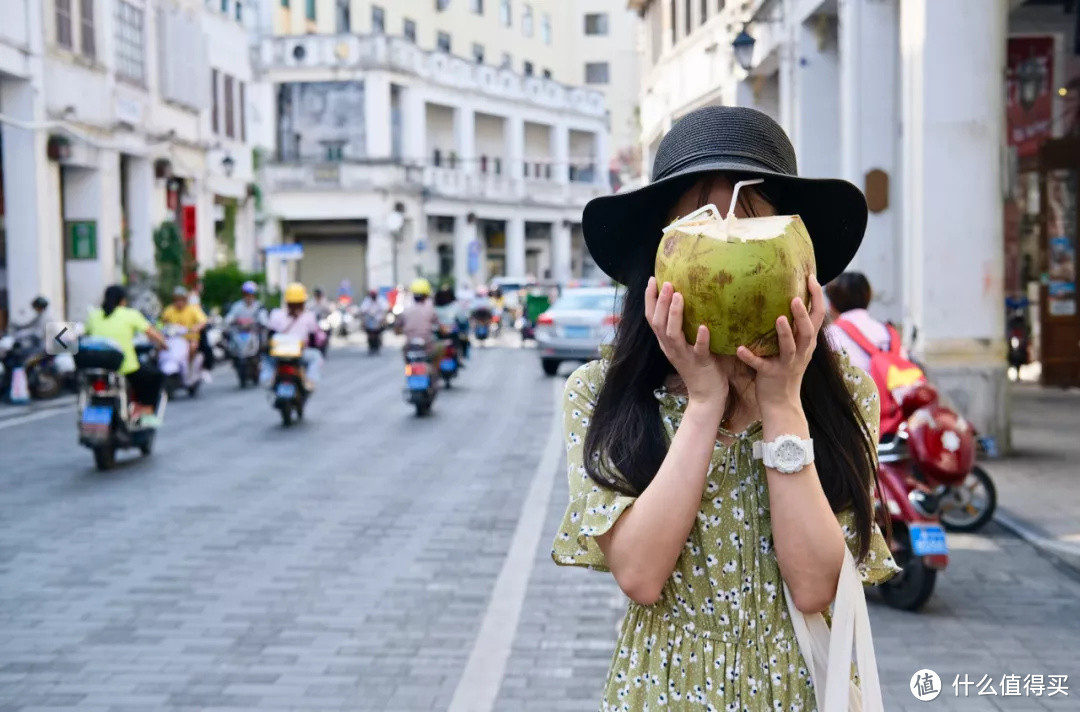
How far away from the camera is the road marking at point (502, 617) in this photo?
563 centimetres

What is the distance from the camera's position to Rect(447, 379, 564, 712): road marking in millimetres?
5629

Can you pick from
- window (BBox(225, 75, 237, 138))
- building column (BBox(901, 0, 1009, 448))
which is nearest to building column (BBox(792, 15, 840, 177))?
building column (BBox(901, 0, 1009, 448))

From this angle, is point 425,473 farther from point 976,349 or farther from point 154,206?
point 154,206

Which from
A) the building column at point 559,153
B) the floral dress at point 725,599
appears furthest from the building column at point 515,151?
the floral dress at point 725,599

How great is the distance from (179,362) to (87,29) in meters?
9.08

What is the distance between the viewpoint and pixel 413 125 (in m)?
53.5

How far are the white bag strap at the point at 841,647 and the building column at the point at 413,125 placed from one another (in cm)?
5169

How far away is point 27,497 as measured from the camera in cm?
1104

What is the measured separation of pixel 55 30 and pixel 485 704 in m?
22.2

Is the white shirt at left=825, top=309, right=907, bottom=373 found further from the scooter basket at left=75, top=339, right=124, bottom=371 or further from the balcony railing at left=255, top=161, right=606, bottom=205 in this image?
the balcony railing at left=255, top=161, right=606, bottom=205

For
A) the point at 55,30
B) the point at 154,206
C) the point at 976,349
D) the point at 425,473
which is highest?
the point at 55,30

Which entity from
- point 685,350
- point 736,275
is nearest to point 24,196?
point 685,350

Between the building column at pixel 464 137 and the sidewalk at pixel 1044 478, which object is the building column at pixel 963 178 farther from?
the building column at pixel 464 137

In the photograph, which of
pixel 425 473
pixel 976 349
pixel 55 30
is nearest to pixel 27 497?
pixel 425 473
